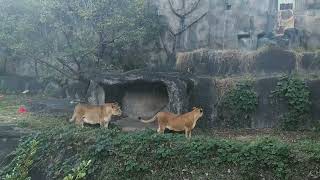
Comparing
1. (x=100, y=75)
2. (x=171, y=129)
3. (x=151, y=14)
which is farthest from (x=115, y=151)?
(x=151, y=14)

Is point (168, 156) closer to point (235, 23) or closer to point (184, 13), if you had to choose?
point (235, 23)

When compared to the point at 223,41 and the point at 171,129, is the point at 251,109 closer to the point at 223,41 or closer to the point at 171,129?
the point at 171,129

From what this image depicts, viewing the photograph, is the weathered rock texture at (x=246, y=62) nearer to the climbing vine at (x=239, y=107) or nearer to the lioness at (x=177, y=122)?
the climbing vine at (x=239, y=107)

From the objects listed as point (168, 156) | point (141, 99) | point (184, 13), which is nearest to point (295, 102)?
point (141, 99)

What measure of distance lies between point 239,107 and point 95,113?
5318mm

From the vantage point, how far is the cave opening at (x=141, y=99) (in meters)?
18.4

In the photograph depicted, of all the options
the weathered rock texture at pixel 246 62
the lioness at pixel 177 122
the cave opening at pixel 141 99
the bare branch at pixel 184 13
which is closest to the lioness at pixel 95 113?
the lioness at pixel 177 122

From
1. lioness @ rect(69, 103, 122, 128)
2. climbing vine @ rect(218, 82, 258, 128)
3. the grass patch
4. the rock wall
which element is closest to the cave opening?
climbing vine @ rect(218, 82, 258, 128)

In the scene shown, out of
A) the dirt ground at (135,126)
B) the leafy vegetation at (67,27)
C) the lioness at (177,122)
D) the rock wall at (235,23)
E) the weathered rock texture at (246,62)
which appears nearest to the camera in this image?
the lioness at (177,122)

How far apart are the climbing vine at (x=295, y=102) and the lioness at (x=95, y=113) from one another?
5956 millimetres

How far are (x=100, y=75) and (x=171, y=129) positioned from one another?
14.1ft

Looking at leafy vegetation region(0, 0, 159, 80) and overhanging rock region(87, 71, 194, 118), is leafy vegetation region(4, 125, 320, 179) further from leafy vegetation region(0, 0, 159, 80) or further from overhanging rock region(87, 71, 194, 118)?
leafy vegetation region(0, 0, 159, 80)

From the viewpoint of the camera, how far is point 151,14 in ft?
68.8

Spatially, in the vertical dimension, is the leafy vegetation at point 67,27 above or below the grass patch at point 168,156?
above
